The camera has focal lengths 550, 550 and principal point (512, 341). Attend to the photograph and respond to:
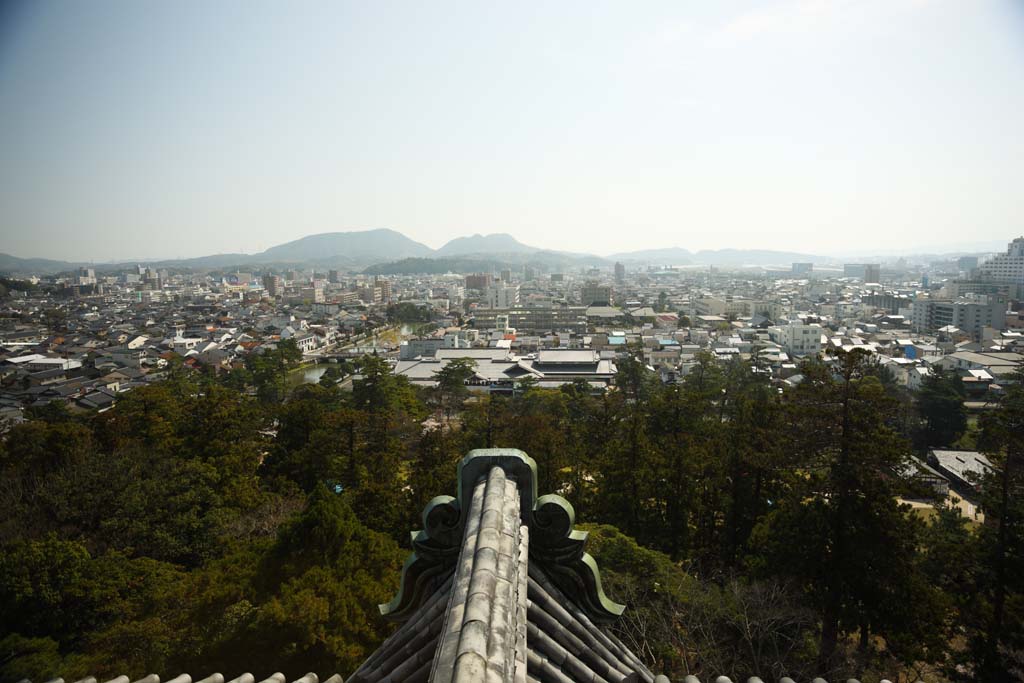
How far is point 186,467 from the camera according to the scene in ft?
34.4

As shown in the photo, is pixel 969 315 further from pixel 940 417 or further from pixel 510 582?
pixel 510 582

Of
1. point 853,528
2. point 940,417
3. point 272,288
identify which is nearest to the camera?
point 853,528

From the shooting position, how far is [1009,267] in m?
68.9

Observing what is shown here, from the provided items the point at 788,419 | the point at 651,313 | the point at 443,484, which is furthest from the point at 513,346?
the point at 788,419

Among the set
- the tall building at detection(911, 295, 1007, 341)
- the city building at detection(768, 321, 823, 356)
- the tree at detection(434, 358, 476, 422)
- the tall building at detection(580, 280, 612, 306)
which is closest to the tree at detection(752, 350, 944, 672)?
the tree at detection(434, 358, 476, 422)

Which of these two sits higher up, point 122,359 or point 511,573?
point 511,573

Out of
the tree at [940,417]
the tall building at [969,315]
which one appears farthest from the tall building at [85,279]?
the tall building at [969,315]

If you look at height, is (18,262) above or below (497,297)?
above

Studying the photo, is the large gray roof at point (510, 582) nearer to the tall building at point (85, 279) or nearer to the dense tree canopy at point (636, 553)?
the dense tree canopy at point (636, 553)

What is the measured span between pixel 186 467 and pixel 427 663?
35.0 ft

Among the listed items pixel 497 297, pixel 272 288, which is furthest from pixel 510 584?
pixel 272 288

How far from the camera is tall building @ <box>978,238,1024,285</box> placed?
222 ft

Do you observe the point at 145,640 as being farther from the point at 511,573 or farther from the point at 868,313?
the point at 868,313

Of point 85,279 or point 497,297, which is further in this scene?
point 85,279
